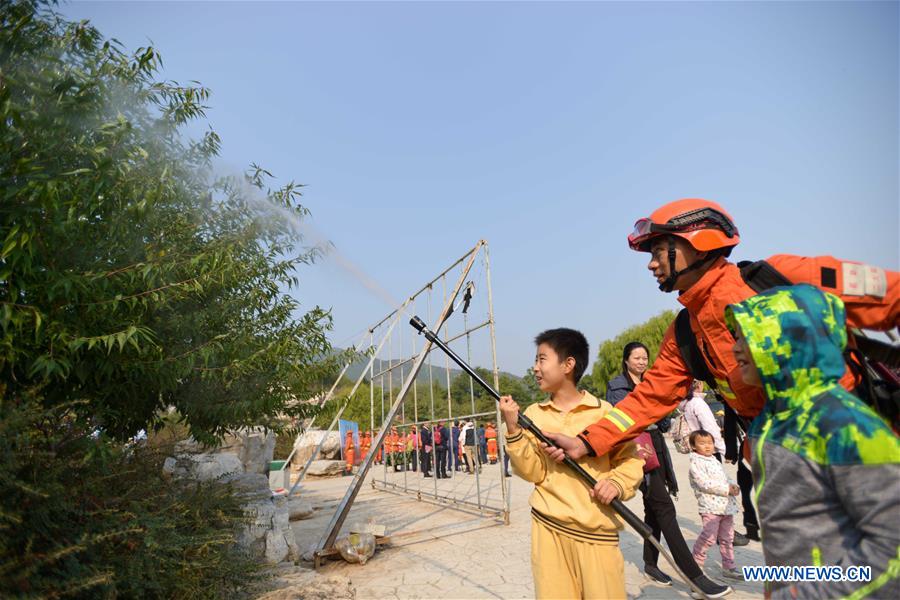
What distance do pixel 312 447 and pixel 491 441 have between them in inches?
299

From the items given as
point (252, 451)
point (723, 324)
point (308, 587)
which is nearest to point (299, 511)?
point (252, 451)

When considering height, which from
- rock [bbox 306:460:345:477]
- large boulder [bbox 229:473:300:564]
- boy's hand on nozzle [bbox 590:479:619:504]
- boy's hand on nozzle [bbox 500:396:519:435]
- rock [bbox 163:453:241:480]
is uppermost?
boy's hand on nozzle [bbox 500:396:519:435]

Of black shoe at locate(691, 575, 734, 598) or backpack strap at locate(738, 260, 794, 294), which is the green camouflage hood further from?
black shoe at locate(691, 575, 734, 598)

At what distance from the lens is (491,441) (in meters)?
21.8

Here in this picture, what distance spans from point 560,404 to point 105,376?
12.2 feet

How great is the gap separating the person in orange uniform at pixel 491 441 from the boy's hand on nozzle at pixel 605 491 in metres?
17.8

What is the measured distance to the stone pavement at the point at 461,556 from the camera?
5.07m

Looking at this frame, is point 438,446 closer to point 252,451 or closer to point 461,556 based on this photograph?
point 252,451

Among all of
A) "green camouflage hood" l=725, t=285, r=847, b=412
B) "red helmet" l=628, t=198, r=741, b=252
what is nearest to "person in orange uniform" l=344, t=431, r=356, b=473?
"red helmet" l=628, t=198, r=741, b=252

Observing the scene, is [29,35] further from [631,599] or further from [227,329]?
[631,599]

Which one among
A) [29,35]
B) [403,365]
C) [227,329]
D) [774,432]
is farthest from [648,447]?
[403,365]

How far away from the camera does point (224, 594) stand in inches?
175

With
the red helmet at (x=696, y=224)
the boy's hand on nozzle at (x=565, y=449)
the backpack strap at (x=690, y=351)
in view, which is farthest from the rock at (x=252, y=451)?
the red helmet at (x=696, y=224)

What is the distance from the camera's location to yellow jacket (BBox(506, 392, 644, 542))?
270 cm
